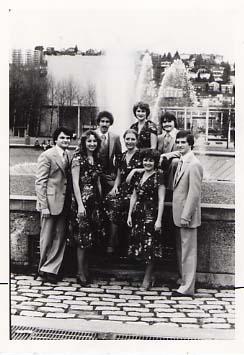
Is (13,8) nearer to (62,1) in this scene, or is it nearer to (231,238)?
(62,1)

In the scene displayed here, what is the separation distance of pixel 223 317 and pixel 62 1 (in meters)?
2.48

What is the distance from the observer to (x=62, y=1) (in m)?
5.42

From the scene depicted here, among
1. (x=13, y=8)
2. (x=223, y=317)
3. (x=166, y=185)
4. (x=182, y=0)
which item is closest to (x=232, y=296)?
(x=223, y=317)

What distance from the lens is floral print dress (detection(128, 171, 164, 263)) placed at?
5668 millimetres

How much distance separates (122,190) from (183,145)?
22.2 inches

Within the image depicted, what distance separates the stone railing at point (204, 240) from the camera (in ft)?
18.6

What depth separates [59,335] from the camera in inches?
210

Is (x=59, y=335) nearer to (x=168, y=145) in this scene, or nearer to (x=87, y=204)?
(x=87, y=204)

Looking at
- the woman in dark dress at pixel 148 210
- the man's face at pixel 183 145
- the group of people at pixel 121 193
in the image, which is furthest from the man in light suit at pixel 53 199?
the man's face at pixel 183 145

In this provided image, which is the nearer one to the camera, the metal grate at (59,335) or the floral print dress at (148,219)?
the metal grate at (59,335)

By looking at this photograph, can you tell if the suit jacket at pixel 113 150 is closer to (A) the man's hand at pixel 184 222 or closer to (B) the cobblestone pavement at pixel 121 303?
(A) the man's hand at pixel 184 222

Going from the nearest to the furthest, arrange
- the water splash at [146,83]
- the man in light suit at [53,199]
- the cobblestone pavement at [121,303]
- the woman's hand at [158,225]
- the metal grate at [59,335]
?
the metal grate at [59,335] < the cobblestone pavement at [121,303] < the water splash at [146,83] < the woman's hand at [158,225] < the man in light suit at [53,199]

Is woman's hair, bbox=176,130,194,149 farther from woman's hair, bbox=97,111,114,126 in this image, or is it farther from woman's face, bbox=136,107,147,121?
woman's hair, bbox=97,111,114,126

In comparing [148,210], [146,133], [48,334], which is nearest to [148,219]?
[148,210]
